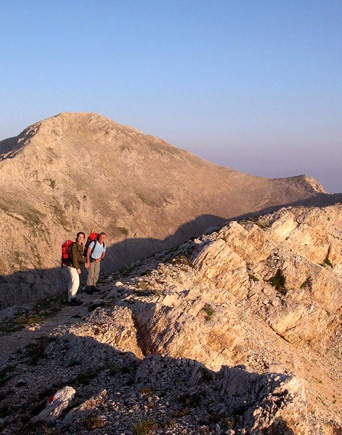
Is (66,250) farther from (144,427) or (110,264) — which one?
(110,264)

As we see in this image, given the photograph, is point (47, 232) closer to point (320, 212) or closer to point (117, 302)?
point (320, 212)

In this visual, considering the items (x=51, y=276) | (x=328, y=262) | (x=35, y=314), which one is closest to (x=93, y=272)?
(x=35, y=314)

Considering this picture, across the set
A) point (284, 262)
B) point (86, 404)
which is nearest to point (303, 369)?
point (284, 262)

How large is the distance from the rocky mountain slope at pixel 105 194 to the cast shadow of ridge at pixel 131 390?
36.9 m

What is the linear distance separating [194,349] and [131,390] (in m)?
4.15

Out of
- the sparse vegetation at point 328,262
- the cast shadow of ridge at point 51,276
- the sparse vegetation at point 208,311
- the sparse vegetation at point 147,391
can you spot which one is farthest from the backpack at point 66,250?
the cast shadow of ridge at point 51,276

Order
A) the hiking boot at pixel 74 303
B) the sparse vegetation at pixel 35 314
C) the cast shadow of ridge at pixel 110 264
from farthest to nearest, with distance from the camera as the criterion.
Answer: the cast shadow of ridge at pixel 110 264, the hiking boot at pixel 74 303, the sparse vegetation at pixel 35 314

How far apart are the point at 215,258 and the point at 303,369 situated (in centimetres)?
846

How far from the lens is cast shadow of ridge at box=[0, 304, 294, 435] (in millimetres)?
9750

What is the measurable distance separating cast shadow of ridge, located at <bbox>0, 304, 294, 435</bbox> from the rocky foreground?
0.04m

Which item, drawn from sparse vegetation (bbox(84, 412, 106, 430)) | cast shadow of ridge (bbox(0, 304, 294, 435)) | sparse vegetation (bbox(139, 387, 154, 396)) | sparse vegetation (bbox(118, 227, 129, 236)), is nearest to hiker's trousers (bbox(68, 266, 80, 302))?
cast shadow of ridge (bbox(0, 304, 294, 435))

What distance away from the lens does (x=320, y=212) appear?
37562 millimetres

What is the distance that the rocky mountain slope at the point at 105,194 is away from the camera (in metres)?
56.8

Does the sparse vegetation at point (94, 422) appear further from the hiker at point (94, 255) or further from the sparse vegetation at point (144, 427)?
the hiker at point (94, 255)
